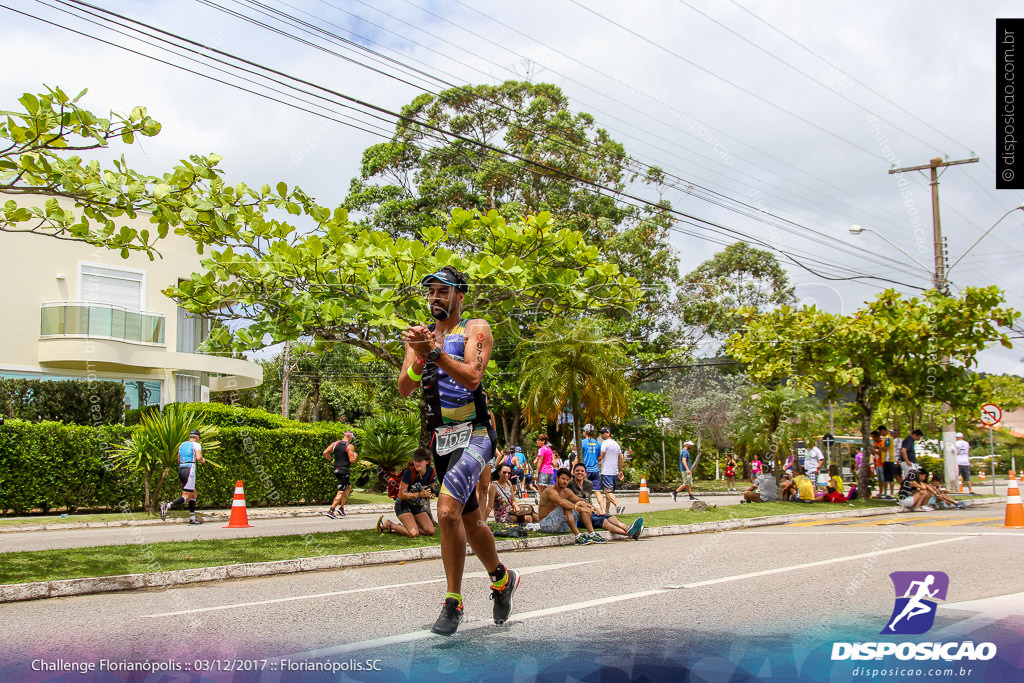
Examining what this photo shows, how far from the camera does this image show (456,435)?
196 inches

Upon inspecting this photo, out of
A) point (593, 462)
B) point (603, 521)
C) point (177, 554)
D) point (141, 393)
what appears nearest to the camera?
point (177, 554)

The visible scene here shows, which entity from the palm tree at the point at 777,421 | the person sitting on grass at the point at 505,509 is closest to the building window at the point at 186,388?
the person sitting on grass at the point at 505,509

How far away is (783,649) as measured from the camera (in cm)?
461

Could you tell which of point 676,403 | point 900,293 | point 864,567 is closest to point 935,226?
point 900,293

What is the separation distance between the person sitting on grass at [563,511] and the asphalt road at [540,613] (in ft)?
7.31

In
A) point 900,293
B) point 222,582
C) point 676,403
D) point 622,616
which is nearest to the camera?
point 622,616

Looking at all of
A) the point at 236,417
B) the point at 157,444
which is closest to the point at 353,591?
the point at 157,444

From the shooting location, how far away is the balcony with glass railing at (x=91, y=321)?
2358 cm

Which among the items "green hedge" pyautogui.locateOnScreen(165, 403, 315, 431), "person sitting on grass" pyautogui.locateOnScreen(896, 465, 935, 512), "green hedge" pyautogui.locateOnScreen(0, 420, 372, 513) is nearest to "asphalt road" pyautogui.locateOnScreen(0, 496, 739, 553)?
"green hedge" pyautogui.locateOnScreen(0, 420, 372, 513)

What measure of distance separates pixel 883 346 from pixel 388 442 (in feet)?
42.1

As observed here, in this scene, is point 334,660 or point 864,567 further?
point 864,567

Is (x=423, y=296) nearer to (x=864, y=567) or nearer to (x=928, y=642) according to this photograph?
(x=864, y=567)

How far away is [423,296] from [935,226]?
21129mm

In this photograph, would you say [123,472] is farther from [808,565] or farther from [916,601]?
[916,601]
